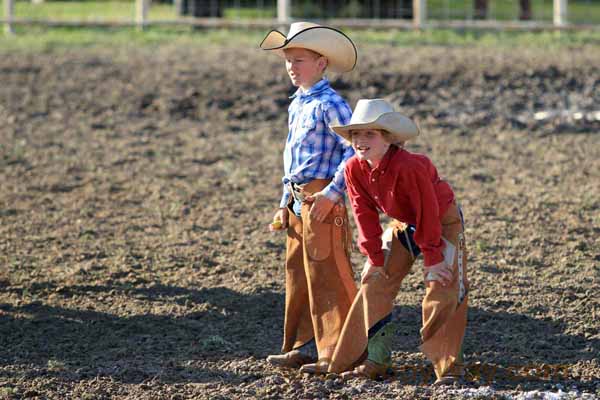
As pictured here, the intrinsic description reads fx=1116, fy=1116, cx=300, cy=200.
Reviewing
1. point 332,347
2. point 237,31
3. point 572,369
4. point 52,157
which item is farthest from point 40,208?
point 237,31

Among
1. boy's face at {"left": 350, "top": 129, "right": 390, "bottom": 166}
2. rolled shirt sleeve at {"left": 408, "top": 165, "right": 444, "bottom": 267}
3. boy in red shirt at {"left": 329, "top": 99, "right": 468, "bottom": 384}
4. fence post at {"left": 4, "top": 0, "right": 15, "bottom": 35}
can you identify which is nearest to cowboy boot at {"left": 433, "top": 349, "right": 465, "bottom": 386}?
boy in red shirt at {"left": 329, "top": 99, "right": 468, "bottom": 384}

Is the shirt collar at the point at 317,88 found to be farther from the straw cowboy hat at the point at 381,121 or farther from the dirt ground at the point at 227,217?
the dirt ground at the point at 227,217

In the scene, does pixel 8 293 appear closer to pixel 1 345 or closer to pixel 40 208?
pixel 1 345

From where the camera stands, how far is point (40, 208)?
9062 mm

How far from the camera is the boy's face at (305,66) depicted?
537cm

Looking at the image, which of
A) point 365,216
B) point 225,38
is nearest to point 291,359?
point 365,216

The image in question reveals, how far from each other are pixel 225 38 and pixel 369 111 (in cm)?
1197

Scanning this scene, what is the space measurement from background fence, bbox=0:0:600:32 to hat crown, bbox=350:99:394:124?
11.9 meters

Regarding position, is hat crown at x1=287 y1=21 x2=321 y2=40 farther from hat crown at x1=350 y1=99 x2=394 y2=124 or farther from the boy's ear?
hat crown at x1=350 y1=99 x2=394 y2=124

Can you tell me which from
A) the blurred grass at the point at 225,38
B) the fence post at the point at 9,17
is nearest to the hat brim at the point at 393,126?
the blurred grass at the point at 225,38

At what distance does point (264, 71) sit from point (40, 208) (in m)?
5.32

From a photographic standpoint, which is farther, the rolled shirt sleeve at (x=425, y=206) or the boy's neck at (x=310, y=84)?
the boy's neck at (x=310, y=84)

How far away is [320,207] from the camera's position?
5.29 meters

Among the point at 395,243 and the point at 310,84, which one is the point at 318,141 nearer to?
the point at 310,84
